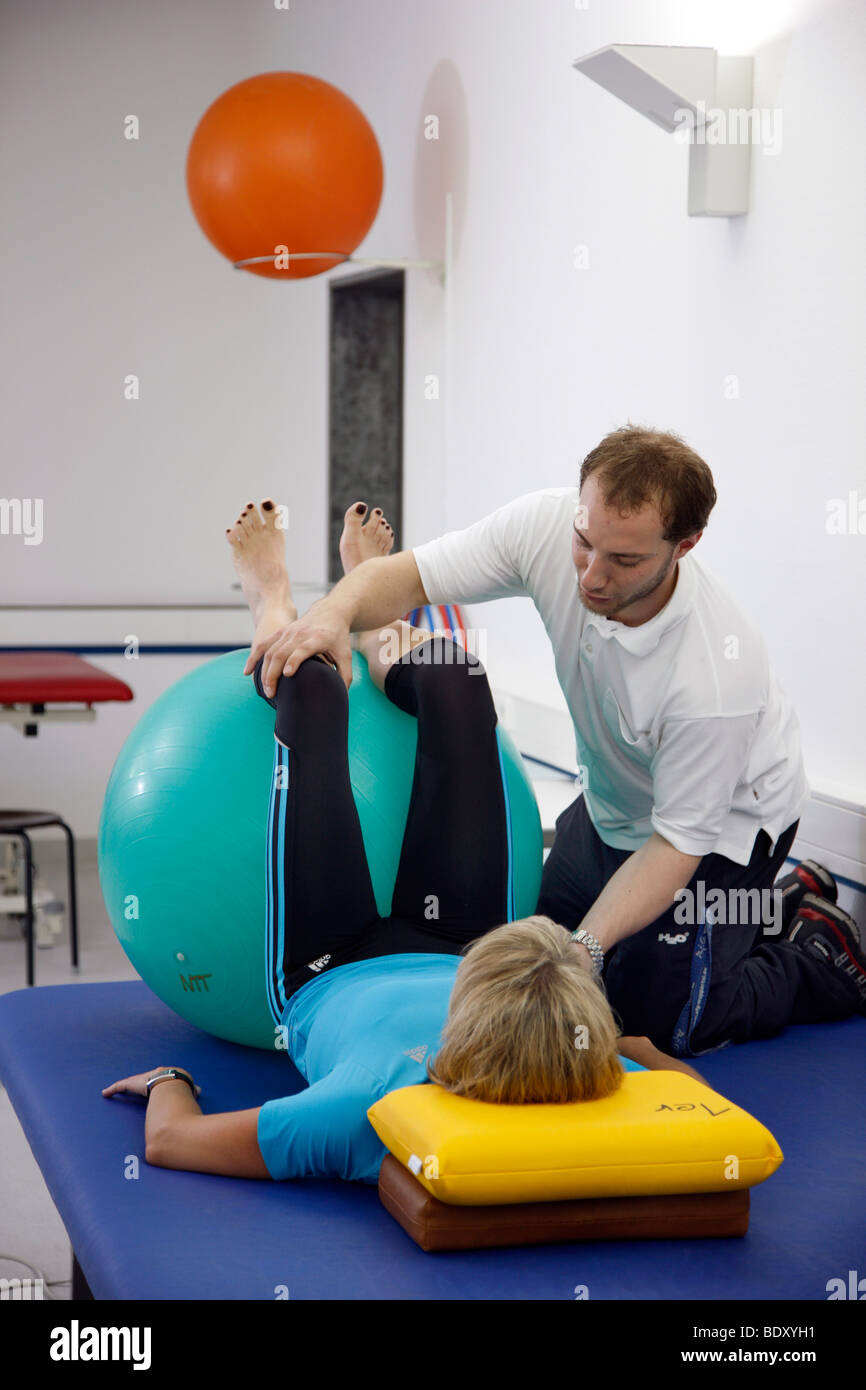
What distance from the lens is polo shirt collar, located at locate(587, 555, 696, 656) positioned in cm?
182

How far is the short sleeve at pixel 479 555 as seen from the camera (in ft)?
6.51

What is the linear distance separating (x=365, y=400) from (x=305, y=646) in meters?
3.37

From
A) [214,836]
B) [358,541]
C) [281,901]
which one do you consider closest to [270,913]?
[281,901]

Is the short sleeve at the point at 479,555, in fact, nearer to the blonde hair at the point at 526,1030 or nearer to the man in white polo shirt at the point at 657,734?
the man in white polo shirt at the point at 657,734

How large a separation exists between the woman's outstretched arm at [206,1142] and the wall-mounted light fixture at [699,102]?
175 cm

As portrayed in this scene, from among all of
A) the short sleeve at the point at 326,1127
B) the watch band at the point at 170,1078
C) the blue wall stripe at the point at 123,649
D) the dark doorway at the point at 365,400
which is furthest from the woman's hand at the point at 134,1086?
the dark doorway at the point at 365,400

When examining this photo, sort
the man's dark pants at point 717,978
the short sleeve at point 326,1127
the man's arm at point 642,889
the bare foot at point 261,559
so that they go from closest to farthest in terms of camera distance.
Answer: the short sleeve at point 326,1127, the man's arm at point 642,889, the man's dark pants at point 717,978, the bare foot at point 261,559

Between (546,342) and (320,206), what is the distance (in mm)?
648

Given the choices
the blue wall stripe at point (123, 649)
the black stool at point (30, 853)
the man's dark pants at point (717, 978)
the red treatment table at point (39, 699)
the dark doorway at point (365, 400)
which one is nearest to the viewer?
the man's dark pants at point (717, 978)

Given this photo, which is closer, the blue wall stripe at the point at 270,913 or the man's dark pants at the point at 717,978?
the blue wall stripe at the point at 270,913

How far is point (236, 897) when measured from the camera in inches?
71.4

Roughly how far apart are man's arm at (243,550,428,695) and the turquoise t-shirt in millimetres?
433

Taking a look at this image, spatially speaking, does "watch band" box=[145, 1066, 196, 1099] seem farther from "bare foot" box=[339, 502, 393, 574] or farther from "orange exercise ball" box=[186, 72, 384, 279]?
"orange exercise ball" box=[186, 72, 384, 279]

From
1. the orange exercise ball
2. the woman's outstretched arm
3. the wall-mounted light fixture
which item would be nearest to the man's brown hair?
the woman's outstretched arm
